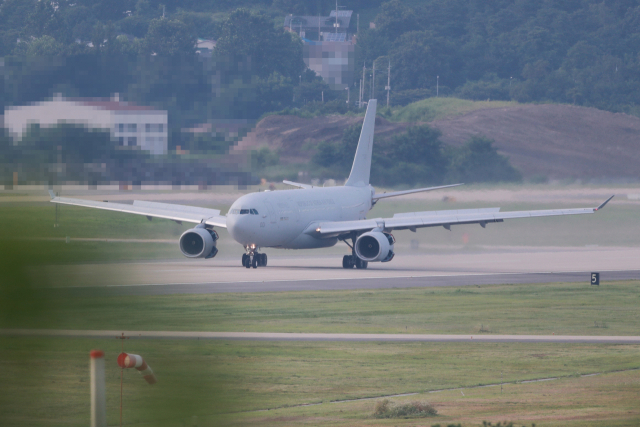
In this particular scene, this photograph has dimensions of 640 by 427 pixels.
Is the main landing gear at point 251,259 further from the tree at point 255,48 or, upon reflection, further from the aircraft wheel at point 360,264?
the tree at point 255,48

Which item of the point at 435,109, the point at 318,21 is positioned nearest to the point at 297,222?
the point at 435,109

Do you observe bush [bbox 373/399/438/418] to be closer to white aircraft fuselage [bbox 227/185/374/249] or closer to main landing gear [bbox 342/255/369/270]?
white aircraft fuselage [bbox 227/185/374/249]

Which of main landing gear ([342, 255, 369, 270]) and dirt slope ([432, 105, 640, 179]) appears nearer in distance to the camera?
main landing gear ([342, 255, 369, 270])

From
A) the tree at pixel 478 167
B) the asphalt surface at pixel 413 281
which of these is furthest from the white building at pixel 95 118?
the tree at pixel 478 167

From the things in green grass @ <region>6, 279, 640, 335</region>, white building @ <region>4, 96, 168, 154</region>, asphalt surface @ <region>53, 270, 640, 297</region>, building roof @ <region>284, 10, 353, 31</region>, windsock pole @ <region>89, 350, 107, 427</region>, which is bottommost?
green grass @ <region>6, 279, 640, 335</region>

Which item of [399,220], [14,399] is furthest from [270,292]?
[14,399]

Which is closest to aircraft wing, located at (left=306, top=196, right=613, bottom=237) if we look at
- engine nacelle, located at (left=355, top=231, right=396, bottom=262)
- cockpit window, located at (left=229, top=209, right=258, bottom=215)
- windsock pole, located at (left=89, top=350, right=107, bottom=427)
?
engine nacelle, located at (left=355, top=231, right=396, bottom=262)

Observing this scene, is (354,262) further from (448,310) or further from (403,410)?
(403,410)
